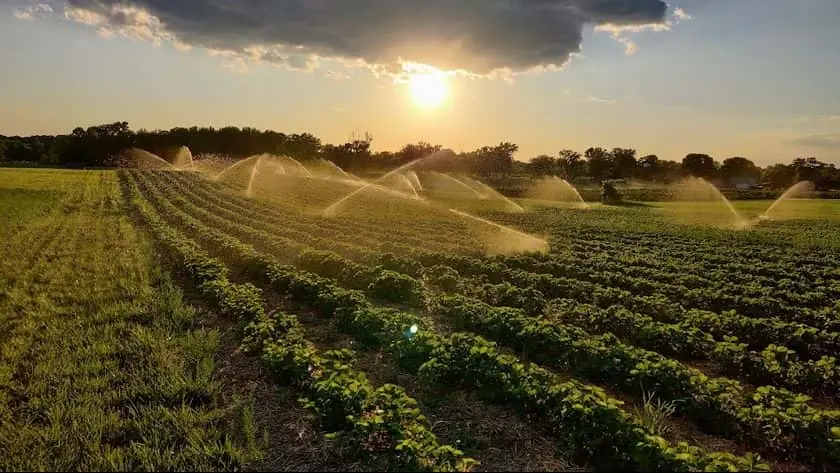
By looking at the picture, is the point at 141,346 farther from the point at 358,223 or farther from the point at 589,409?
the point at 358,223

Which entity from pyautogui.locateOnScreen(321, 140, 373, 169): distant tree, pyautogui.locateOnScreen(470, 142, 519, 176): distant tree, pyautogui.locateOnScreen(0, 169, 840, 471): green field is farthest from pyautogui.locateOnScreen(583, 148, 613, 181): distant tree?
pyautogui.locateOnScreen(0, 169, 840, 471): green field

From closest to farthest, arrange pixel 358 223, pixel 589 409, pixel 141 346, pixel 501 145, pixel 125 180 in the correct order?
pixel 589 409 < pixel 141 346 < pixel 358 223 < pixel 125 180 < pixel 501 145

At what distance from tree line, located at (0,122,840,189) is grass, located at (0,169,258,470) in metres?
105

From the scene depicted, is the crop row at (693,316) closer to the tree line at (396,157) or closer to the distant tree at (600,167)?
the tree line at (396,157)

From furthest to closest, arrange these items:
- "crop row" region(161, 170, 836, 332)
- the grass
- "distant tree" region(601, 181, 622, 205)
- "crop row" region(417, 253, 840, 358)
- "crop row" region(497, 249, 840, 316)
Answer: "distant tree" region(601, 181, 622, 205), "crop row" region(497, 249, 840, 316), "crop row" region(161, 170, 836, 332), "crop row" region(417, 253, 840, 358), the grass

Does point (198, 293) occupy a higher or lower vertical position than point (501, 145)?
lower

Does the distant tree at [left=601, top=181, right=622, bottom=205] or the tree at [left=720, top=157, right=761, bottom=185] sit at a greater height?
the tree at [left=720, top=157, right=761, bottom=185]

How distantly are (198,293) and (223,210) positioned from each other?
949 inches

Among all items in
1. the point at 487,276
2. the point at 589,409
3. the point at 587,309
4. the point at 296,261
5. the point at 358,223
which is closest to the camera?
the point at 589,409

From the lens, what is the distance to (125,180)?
63188 millimetres

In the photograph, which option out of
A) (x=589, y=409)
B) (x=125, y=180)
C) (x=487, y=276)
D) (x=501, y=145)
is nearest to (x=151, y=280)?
(x=487, y=276)

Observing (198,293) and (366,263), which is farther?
(366,263)

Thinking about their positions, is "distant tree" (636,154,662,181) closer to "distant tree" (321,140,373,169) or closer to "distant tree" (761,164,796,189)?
"distant tree" (761,164,796,189)

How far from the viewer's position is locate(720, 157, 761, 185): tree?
13812 centimetres
